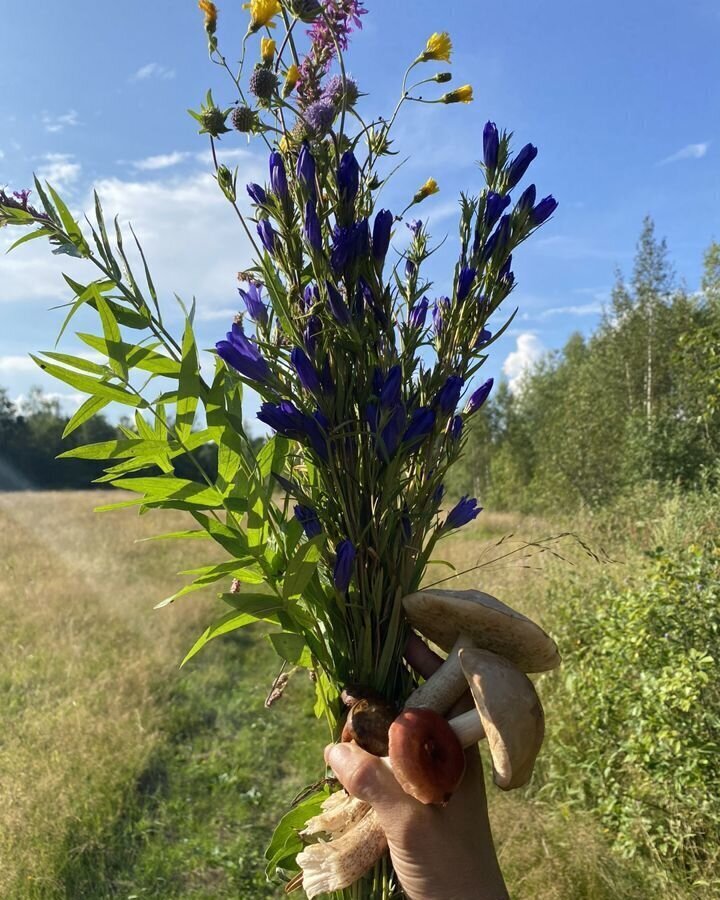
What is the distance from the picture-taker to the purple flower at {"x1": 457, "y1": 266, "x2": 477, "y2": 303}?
1.17 m

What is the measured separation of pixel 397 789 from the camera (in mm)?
1072

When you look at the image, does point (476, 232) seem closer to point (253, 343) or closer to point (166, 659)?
point (253, 343)

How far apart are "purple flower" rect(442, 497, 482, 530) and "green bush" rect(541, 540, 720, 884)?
2110 mm

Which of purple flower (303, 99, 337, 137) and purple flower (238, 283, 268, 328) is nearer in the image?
purple flower (303, 99, 337, 137)

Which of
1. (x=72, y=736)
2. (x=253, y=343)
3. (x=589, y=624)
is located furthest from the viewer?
(x=72, y=736)

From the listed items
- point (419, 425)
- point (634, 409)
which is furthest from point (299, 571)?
point (634, 409)

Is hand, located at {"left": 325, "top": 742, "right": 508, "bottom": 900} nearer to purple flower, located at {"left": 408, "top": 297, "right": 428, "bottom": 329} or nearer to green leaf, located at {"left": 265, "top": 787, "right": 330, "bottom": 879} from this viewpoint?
green leaf, located at {"left": 265, "top": 787, "right": 330, "bottom": 879}

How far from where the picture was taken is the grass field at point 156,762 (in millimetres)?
3191

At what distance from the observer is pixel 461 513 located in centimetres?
128

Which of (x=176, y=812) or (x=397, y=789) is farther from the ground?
(x=397, y=789)

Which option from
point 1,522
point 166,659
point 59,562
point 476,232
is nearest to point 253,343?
point 476,232

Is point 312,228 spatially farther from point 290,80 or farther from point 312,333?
point 290,80

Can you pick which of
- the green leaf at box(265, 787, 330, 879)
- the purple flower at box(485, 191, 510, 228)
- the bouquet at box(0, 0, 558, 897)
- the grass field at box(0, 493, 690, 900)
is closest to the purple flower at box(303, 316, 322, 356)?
the bouquet at box(0, 0, 558, 897)

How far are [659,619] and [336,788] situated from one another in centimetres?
247
